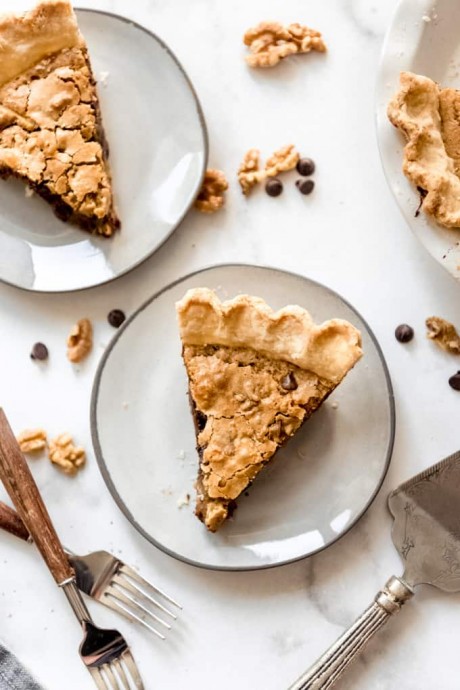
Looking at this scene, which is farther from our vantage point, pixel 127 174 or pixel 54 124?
pixel 127 174

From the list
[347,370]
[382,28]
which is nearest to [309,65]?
[382,28]

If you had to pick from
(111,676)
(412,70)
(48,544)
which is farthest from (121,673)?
(412,70)

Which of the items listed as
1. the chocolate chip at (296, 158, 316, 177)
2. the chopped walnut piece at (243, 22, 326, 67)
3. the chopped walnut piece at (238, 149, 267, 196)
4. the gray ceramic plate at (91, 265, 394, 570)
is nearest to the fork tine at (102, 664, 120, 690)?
the gray ceramic plate at (91, 265, 394, 570)

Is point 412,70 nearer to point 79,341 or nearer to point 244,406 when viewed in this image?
A: point 244,406

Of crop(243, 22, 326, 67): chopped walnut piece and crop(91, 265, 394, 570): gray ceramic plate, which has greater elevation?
crop(243, 22, 326, 67): chopped walnut piece

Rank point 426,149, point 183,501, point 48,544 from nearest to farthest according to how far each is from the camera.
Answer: point 426,149, point 48,544, point 183,501

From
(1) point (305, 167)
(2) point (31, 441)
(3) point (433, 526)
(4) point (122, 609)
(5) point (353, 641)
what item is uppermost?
(1) point (305, 167)

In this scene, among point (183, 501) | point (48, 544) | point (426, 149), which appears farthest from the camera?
point (183, 501)

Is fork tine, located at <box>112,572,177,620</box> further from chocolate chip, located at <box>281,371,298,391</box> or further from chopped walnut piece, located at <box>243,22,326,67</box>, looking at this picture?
chopped walnut piece, located at <box>243,22,326,67</box>
